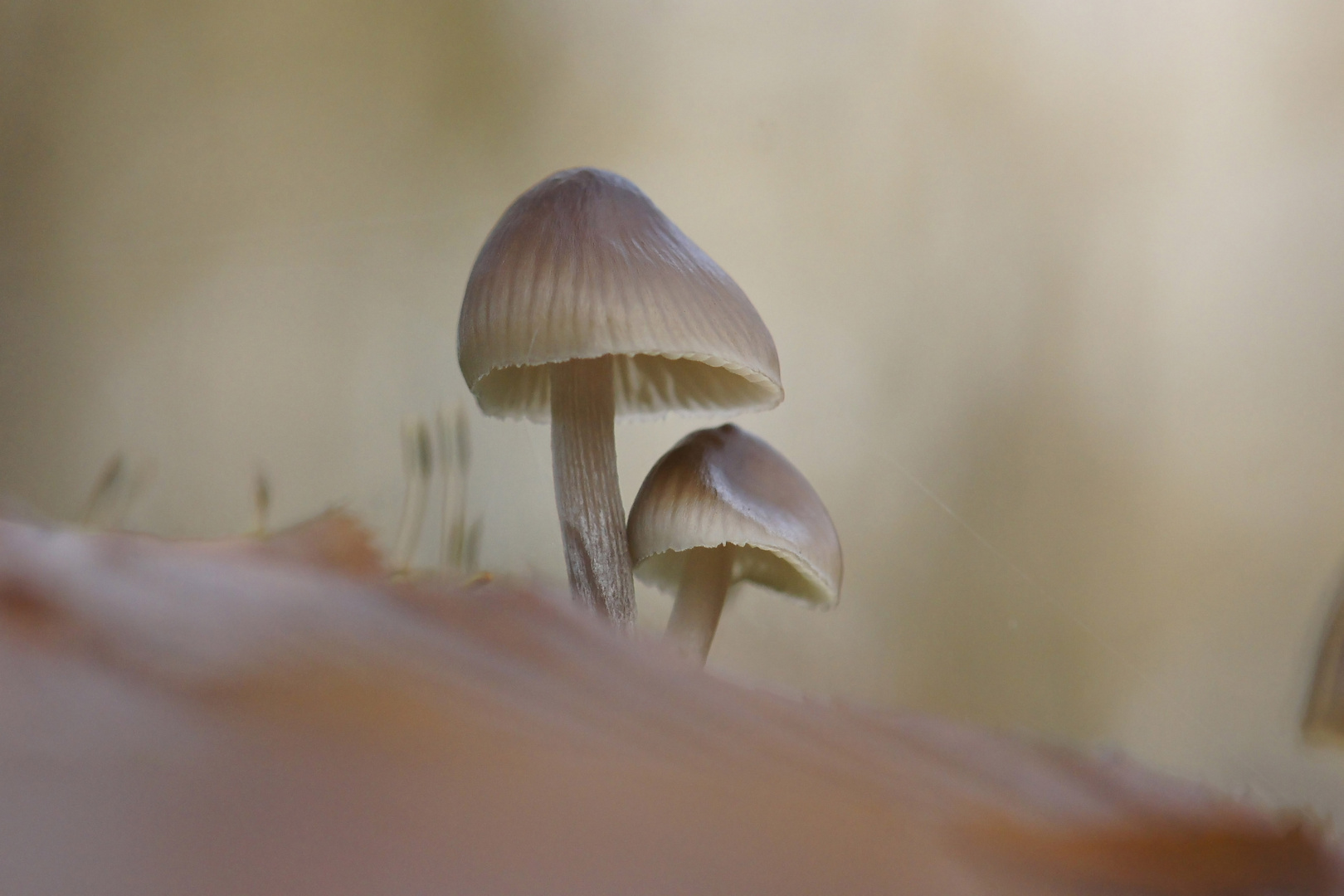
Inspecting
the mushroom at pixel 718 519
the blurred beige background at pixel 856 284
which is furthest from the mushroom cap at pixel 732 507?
the blurred beige background at pixel 856 284

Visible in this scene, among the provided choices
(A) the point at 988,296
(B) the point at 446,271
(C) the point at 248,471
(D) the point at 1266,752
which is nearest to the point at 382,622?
(D) the point at 1266,752

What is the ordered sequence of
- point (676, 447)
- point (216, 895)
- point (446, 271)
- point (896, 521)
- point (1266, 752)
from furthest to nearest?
1. point (446, 271)
2. point (896, 521)
3. point (1266, 752)
4. point (676, 447)
5. point (216, 895)

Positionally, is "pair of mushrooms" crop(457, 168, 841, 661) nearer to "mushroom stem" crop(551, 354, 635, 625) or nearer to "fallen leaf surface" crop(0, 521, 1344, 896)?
"mushroom stem" crop(551, 354, 635, 625)

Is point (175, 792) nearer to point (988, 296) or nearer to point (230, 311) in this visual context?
point (988, 296)

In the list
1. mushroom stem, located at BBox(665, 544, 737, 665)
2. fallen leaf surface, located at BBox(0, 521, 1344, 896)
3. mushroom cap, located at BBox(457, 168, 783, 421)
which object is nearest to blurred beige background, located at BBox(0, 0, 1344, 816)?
mushroom stem, located at BBox(665, 544, 737, 665)

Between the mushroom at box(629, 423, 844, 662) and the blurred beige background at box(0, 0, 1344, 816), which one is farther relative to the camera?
the blurred beige background at box(0, 0, 1344, 816)

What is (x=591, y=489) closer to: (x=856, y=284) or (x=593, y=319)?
(x=593, y=319)
